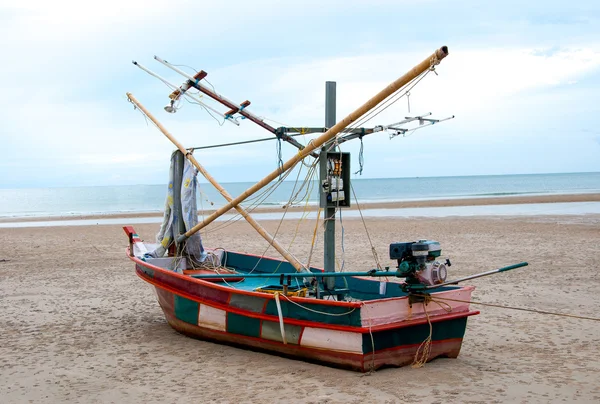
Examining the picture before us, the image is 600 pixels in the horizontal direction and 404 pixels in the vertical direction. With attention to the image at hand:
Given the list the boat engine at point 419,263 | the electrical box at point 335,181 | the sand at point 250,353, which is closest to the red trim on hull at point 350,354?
the sand at point 250,353

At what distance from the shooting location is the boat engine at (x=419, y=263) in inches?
261

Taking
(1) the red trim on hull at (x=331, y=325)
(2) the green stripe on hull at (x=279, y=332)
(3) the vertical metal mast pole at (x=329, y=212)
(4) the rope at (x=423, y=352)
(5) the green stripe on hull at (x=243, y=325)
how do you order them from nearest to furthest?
(1) the red trim on hull at (x=331, y=325), (4) the rope at (x=423, y=352), (2) the green stripe on hull at (x=279, y=332), (5) the green stripe on hull at (x=243, y=325), (3) the vertical metal mast pole at (x=329, y=212)

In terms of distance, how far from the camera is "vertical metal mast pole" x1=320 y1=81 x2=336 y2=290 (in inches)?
303

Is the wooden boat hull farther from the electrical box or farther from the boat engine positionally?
the electrical box

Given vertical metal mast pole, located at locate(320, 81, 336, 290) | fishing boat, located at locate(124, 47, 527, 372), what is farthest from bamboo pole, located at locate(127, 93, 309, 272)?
vertical metal mast pole, located at locate(320, 81, 336, 290)

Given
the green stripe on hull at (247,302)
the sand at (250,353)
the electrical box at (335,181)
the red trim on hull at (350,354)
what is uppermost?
the electrical box at (335,181)

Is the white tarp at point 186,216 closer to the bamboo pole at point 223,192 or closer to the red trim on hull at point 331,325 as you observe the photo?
the bamboo pole at point 223,192

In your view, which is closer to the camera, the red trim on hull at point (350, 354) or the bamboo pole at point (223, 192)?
the red trim on hull at point (350, 354)

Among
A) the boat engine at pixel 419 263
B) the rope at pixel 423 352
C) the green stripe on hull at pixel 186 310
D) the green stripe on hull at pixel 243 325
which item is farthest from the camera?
the green stripe on hull at pixel 186 310

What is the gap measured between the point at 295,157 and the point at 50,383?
3884mm

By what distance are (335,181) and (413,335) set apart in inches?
81.8

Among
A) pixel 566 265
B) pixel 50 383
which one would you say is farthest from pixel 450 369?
pixel 566 265

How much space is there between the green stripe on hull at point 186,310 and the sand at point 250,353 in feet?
1.10

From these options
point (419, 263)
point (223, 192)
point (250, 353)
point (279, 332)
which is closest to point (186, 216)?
point (223, 192)
